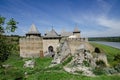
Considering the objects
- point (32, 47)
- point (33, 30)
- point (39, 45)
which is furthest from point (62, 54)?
point (33, 30)

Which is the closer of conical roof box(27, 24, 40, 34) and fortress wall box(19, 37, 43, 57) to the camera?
fortress wall box(19, 37, 43, 57)

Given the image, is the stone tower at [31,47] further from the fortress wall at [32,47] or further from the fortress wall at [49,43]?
the fortress wall at [49,43]

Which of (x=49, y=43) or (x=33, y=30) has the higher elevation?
(x=33, y=30)

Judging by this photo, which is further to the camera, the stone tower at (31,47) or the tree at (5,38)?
the stone tower at (31,47)

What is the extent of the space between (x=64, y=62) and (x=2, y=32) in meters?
12.5

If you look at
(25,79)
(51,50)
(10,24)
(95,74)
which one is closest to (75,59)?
(95,74)

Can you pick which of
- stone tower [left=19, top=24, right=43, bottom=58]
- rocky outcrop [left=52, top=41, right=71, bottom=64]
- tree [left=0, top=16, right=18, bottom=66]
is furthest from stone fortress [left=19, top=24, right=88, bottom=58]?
tree [left=0, top=16, right=18, bottom=66]

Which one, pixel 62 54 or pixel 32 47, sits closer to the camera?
pixel 62 54

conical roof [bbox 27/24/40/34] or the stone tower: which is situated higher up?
conical roof [bbox 27/24/40/34]

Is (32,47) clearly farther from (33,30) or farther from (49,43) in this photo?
(33,30)

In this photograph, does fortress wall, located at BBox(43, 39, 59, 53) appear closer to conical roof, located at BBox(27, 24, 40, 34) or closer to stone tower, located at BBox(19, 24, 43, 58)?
stone tower, located at BBox(19, 24, 43, 58)

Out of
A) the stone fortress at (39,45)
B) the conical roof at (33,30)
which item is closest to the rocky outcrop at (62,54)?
the stone fortress at (39,45)

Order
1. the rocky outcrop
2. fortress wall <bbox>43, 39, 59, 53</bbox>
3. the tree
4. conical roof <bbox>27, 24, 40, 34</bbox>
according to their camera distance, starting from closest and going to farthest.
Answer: the tree < the rocky outcrop < fortress wall <bbox>43, 39, 59, 53</bbox> < conical roof <bbox>27, 24, 40, 34</bbox>

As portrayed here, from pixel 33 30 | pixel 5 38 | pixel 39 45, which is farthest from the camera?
pixel 33 30
